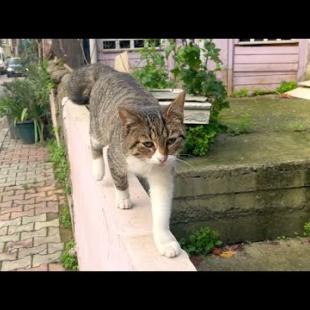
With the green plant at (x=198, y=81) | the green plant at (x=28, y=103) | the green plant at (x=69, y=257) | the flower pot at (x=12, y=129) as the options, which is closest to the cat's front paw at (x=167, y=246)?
the green plant at (x=198, y=81)

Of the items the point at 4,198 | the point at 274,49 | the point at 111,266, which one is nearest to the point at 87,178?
the point at 111,266

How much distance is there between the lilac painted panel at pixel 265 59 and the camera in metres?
6.55

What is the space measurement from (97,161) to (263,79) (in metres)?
4.82

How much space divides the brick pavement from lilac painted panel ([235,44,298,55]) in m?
3.33

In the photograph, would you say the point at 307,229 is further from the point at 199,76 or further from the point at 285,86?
the point at 285,86

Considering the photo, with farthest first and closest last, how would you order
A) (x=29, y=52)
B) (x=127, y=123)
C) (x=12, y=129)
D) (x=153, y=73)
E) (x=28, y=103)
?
(x=29, y=52), (x=12, y=129), (x=28, y=103), (x=153, y=73), (x=127, y=123)

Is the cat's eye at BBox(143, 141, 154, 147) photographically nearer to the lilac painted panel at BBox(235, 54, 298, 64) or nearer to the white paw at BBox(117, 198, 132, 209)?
the white paw at BBox(117, 198, 132, 209)

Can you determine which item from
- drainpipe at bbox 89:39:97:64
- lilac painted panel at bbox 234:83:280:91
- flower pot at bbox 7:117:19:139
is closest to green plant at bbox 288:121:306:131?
lilac painted panel at bbox 234:83:280:91

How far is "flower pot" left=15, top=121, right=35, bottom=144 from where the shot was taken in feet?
24.8

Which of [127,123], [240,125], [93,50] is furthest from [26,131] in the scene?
[127,123]

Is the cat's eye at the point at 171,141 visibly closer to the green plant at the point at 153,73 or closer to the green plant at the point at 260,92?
the green plant at the point at 153,73

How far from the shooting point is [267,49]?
6.55 m
